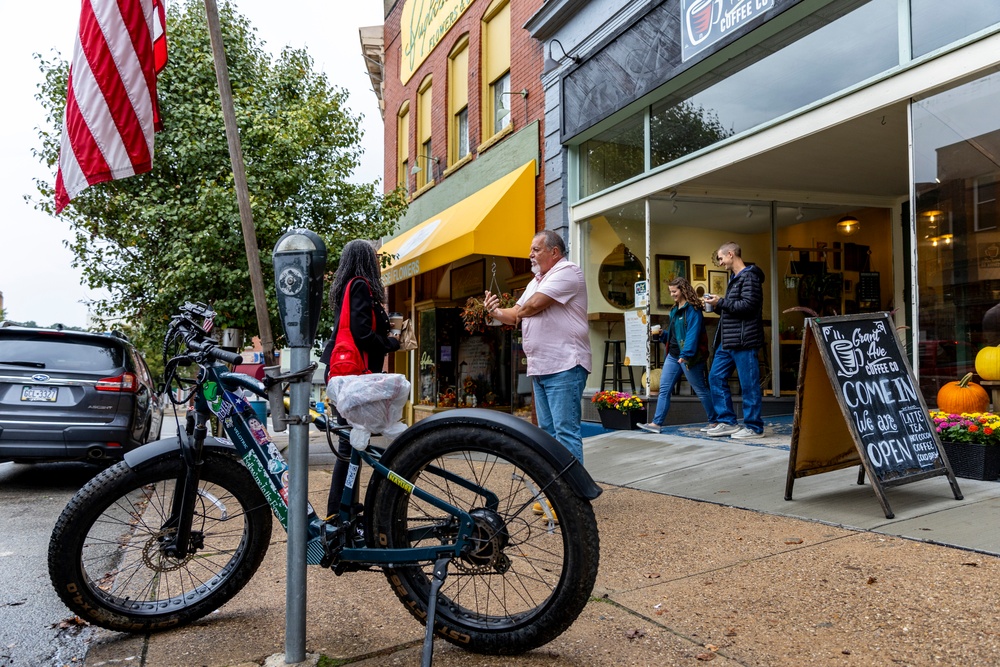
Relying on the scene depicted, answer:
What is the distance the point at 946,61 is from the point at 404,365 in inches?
554

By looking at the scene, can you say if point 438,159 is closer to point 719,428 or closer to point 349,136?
point 349,136

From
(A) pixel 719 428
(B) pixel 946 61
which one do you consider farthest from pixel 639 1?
(A) pixel 719 428

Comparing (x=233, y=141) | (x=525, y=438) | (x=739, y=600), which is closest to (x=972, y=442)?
(x=739, y=600)

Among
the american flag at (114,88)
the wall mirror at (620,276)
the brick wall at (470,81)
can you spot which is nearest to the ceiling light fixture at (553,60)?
the brick wall at (470,81)

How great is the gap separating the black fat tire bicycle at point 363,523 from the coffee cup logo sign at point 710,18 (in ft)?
19.6

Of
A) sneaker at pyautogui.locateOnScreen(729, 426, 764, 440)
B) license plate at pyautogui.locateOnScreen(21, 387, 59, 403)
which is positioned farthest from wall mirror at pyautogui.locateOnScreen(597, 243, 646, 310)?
license plate at pyautogui.locateOnScreen(21, 387, 59, 403)

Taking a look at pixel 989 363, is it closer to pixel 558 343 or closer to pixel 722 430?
pixel 722 430

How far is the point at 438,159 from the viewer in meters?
15.0

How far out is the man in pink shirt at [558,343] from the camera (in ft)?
14.9

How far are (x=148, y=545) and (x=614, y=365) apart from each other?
757cm

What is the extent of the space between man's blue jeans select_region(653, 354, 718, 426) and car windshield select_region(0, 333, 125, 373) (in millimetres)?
5514

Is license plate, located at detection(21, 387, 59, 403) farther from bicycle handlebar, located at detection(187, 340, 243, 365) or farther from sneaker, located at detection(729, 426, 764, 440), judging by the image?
sneaker, located at detection(729, 426, 764, 440)

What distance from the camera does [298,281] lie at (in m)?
2.49

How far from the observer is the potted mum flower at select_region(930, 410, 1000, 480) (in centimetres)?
474
